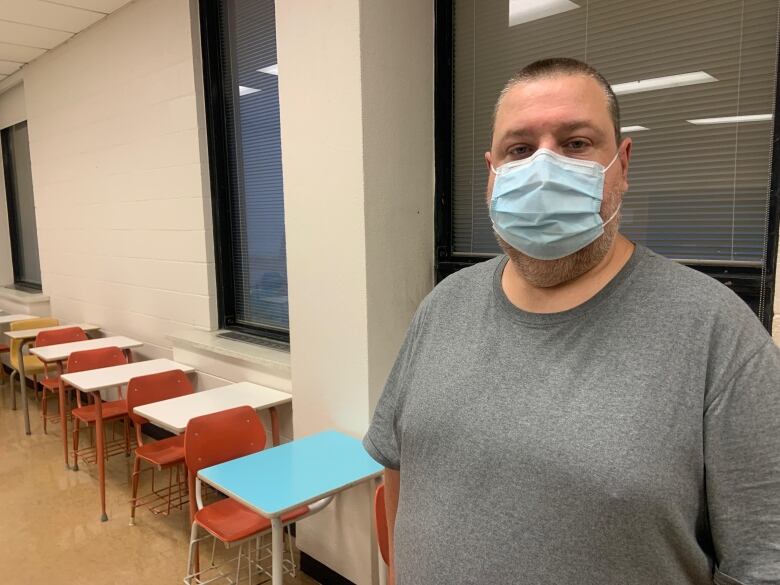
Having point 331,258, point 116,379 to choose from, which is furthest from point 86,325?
point 331,258

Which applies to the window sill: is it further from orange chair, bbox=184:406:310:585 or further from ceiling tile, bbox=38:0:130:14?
ceiling tile, bbox=38:0:130:14

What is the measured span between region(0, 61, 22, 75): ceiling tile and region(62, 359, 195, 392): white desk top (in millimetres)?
3511

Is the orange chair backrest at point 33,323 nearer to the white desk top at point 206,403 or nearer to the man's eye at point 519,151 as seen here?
the white desk top at point 206,403

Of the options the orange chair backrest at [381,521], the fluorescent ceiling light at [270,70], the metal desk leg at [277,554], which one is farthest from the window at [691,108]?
the metal desk leg at [277,554]

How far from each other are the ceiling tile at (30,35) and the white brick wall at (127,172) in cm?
9

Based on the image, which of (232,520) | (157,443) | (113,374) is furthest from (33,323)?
(232,520)

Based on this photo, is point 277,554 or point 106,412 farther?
point 106,412

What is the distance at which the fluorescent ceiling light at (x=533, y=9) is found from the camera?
2.00m

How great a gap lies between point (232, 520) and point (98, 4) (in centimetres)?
354

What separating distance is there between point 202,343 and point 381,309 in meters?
1.59

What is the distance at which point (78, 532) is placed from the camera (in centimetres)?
290

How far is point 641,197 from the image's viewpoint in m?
1.86

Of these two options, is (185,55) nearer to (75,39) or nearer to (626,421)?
(75,39)

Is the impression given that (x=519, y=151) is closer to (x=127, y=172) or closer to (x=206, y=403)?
(x=206, y=403)
